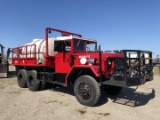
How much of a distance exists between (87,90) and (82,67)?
0.84m

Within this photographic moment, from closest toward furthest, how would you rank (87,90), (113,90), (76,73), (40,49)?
(87,90)
(76,73)
(113,90)
(40,49)

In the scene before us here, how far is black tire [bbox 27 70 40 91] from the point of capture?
9.79 m

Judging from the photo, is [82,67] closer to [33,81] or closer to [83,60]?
[83,60]

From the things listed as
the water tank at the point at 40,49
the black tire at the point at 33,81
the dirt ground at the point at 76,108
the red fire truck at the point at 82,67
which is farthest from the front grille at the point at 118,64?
the black tire at the point at 33,81

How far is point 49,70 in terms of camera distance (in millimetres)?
9797

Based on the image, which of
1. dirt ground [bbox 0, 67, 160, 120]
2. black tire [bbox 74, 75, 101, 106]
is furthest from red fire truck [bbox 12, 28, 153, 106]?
dirt ground [bbox 0, 67, 160, 120]

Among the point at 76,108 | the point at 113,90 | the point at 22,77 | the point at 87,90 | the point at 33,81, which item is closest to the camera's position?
the point at 76,108

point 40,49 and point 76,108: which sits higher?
point 40,49

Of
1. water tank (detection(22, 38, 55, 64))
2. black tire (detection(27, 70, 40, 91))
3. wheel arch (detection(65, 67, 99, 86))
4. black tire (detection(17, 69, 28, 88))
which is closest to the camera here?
wheel arch (detection(65, 67, 99, 86))

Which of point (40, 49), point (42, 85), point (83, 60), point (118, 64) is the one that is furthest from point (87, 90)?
point (40, 49)

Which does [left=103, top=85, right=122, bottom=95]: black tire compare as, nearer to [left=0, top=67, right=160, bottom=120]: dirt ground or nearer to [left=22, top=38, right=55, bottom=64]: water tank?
[left=0, top=67, right=160, bottom=120]: dirt ground

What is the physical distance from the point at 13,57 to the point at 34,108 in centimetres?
641

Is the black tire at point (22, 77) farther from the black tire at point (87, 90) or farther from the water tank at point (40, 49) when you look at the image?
the black tire at point (87, 90)

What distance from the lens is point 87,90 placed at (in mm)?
7016
